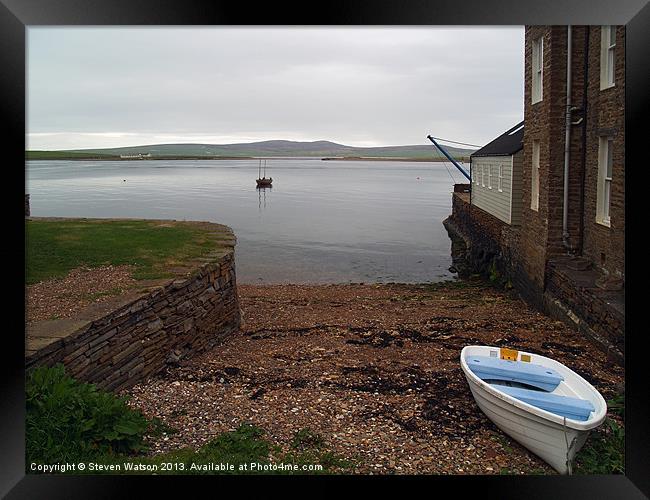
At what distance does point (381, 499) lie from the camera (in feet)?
15.0

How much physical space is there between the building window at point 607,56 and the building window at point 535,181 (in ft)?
10.7

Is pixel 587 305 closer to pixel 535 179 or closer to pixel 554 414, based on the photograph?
pixel 535 179

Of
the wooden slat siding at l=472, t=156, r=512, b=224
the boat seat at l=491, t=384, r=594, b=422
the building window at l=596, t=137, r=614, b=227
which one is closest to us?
the boat seat at l=491, t=384, r=594, b=422

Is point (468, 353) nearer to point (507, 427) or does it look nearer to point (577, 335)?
point (507, 427)

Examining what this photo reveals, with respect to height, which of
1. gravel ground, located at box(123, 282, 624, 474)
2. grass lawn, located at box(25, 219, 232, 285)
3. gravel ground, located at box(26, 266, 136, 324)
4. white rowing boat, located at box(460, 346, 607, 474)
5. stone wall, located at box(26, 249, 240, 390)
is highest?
grass lawn, located at box(25, 219, 232, 285)

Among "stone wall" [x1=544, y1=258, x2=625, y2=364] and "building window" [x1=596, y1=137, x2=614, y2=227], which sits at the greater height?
"building window" [x1=596, y1=137, x2=614, y2=227]

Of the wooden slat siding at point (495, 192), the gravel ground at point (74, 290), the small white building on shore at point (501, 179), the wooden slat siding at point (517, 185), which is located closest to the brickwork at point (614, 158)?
the wooden slat siding at point (517, 185)

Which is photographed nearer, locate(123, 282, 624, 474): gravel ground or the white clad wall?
locate(123, 282, 624, 474): gravel ground

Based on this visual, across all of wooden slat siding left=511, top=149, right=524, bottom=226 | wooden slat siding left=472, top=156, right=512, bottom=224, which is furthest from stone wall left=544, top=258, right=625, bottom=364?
wooden slat siding left=472, top=156, right=512, bottom=224

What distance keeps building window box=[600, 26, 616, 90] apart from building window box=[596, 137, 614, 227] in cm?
109

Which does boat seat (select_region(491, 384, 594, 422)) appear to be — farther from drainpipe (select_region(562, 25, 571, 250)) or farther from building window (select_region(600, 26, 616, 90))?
building window (select_region(600, 26, 616, 90))

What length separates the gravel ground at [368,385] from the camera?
6.35 m

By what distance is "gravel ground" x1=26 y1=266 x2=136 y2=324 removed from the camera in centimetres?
755
